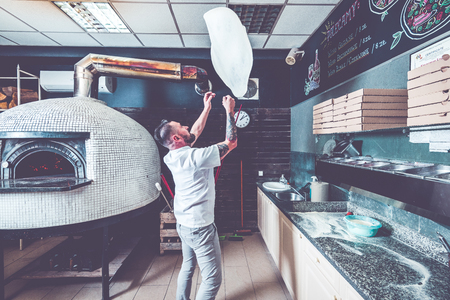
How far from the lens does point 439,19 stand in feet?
4.10

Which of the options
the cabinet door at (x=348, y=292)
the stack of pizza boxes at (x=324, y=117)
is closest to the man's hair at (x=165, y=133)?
the stack of pizza boxes at (x=324, y=117)

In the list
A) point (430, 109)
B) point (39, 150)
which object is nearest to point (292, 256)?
point (430, 109)

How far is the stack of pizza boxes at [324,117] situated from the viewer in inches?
73.9

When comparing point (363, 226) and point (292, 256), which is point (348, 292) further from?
point (292, 256)

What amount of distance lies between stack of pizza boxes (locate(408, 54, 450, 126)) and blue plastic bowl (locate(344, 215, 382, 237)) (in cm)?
75

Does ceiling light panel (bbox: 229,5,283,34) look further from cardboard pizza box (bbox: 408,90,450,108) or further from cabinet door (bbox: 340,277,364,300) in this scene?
cabinet door (bbox: 340,277,364,300)

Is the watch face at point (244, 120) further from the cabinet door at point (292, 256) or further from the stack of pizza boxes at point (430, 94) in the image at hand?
the stack of pizza boxes at point (430, 94)

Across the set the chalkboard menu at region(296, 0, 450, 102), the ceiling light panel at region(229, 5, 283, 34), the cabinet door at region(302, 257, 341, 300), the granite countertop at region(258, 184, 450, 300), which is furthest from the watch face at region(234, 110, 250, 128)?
the cabinet door at region(302, 257, 341, 300)

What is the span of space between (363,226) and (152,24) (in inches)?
124

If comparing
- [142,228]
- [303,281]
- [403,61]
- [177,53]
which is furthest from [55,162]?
[403,61]

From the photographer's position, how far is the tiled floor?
219cm

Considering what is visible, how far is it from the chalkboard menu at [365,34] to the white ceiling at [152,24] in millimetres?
294

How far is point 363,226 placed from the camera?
1475 millimetres

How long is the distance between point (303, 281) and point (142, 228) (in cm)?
278
